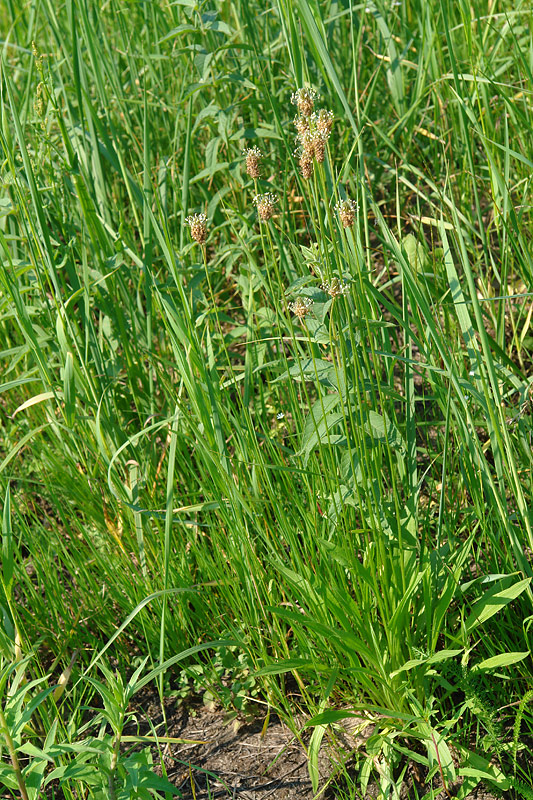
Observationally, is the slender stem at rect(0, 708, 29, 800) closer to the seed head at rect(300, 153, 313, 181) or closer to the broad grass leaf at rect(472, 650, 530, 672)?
the broad grass leaf at rect(472, 650, 530, 672)

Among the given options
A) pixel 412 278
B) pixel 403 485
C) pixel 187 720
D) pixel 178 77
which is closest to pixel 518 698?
pixel 403 485

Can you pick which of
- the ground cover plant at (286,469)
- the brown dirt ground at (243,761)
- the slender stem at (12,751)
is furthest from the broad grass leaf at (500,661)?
the slender stem at (12,751)

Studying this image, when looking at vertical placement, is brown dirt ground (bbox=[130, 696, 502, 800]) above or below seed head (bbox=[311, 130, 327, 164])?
below

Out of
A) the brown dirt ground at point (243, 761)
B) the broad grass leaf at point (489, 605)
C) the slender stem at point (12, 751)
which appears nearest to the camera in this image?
the slender stem at point (12, 751)

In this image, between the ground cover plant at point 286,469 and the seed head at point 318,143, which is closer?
the seed head at point 318,143

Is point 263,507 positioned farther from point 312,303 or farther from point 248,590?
point 312,303

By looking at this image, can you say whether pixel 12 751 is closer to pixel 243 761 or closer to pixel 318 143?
pixel 243 761

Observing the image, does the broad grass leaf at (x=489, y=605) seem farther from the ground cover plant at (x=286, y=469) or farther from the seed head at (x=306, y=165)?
the seed head at (x=306, y=165)

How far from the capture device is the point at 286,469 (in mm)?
1354

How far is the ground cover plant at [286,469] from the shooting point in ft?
4.42

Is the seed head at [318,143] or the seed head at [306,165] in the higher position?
the seed head at [318,143]

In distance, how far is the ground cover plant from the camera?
135 cm

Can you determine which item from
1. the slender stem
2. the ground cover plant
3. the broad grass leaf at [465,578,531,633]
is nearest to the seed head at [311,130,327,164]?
the ground cover plant

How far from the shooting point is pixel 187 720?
168 cm
